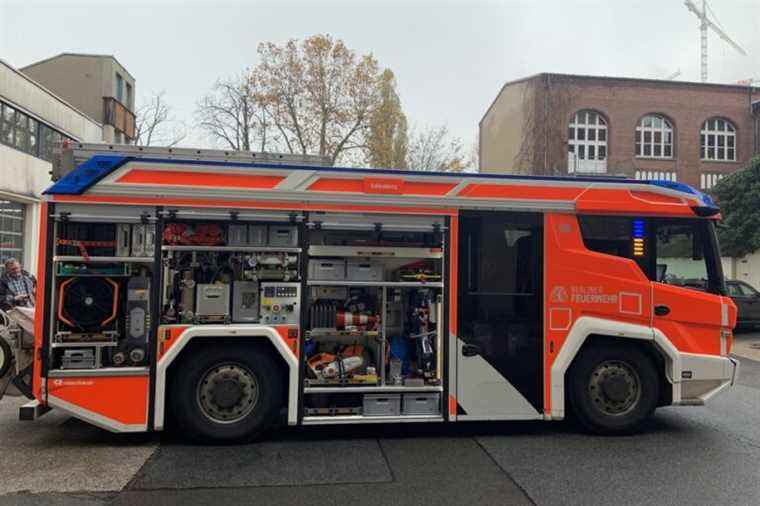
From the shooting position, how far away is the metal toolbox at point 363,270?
5.80 metres

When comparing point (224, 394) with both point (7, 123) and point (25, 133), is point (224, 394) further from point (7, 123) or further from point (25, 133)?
point (25, 133)

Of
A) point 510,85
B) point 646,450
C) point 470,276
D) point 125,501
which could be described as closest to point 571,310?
point 470,276

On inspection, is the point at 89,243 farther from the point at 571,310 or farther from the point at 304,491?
the point at 571,310

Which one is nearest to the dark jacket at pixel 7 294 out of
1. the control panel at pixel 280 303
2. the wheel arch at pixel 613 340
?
the control panel at pixel 280 303

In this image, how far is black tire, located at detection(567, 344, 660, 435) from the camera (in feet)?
19.3

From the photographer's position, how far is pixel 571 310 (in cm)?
590

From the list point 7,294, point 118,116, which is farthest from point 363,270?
point 118,116

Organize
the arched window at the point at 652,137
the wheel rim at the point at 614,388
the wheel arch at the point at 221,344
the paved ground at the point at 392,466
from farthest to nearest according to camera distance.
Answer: the arched window at the point at 652,137 → the wheel rim at the point at 614,388 → the wheel arch at the point at 221,344 → the paved ground at the point at 392,466

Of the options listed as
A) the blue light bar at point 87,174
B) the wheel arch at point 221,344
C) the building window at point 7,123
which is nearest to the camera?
the blue light bar at point 87,174

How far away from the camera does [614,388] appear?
593 cm

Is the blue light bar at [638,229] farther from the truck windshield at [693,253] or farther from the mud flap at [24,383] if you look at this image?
the mud flap at [24,383]

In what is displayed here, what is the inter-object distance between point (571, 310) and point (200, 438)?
13.4ft

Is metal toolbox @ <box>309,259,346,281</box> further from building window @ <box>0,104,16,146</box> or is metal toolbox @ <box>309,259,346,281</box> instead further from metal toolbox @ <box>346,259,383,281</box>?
building window @ <box>0,104,16,146</box>

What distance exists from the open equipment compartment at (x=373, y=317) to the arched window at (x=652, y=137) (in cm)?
2802
